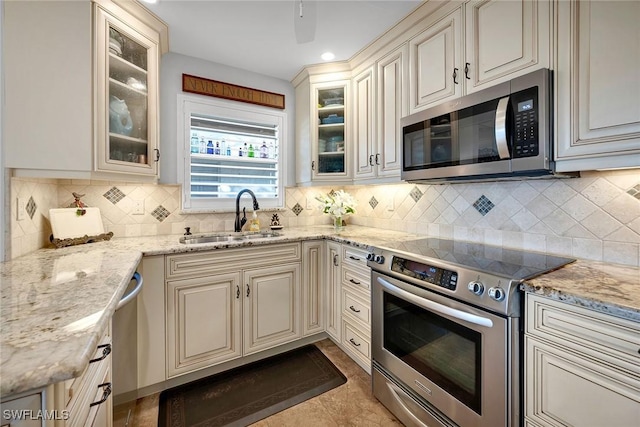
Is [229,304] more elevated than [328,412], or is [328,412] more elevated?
[229,304]

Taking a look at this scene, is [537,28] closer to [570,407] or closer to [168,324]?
[570,407]

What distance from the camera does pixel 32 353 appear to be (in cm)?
57

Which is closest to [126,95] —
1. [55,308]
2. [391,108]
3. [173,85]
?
[173,85]

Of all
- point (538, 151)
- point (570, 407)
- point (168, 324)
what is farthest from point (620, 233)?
point (168, 324)

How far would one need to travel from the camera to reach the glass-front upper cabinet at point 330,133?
8.46 ft

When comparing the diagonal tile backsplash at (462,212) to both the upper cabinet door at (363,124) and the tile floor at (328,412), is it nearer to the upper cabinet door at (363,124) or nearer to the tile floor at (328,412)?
the upper cabinet door at (363,124)

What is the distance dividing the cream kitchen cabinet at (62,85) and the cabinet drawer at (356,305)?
1748 millimetres

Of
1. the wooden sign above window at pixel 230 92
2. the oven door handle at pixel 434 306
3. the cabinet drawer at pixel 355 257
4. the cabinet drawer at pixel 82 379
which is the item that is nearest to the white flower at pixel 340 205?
the cabinet drawer at pixel 355 257

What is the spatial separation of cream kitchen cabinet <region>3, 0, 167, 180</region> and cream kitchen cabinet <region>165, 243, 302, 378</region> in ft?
2.53

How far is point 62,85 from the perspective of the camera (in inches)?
56.5

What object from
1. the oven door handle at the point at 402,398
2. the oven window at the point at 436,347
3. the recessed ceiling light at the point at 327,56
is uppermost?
the recessed ceiling light at the point at 327,56

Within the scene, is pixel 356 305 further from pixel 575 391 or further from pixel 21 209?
pixel 21 209

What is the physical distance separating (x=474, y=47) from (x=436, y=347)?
1648 mm

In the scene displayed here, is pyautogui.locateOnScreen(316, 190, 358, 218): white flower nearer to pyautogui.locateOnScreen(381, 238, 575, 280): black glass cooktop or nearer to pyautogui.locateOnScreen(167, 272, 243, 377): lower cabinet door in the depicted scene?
pyautogui.locateOnScreen(381, 238, 575, 280): black glass cooktop
